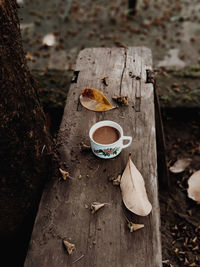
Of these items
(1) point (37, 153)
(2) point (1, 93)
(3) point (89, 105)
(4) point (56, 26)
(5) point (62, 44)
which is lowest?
(1) point (37, 153)

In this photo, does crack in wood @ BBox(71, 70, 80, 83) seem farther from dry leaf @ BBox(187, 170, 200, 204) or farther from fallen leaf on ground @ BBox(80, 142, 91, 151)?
dry leaf @ BBox(187, 170, 200, 204)

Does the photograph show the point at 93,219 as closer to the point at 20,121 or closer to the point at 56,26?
the point at 20,121

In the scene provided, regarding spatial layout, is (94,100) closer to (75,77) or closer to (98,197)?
(75,77)

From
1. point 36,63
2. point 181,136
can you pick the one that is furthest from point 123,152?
point 36,63

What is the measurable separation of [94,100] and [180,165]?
4.32 feet

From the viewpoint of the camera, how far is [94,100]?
1850 millimetres

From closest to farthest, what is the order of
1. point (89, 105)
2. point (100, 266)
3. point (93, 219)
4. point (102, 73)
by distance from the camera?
point (100, 266) → point (93, 219) → point (89, 105) → point (102, 73)

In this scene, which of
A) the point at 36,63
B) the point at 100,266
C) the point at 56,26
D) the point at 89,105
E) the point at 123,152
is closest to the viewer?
the point at 100,266

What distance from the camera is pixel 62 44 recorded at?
4074mm

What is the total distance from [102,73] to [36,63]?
6.62 feet

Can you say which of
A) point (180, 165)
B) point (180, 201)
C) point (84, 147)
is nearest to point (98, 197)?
point (84, 147)

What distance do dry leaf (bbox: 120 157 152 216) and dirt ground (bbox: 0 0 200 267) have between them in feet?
1.96

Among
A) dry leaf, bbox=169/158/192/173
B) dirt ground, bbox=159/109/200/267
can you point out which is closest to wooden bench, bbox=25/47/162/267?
dirt ground, bbox=159/109/200/267

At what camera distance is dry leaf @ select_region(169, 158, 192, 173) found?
2.66 meters
